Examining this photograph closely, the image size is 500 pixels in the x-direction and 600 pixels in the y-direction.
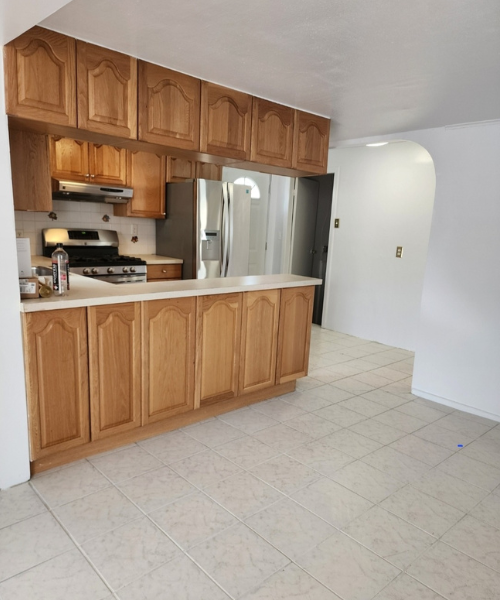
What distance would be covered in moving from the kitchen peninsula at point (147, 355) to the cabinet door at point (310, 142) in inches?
34.3

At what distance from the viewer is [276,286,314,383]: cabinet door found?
327 cm

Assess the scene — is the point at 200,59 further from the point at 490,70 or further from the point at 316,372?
the point at 316,372

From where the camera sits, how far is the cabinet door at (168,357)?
2.48m

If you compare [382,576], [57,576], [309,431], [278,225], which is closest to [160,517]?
[57,576]

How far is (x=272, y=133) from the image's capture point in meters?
2.91

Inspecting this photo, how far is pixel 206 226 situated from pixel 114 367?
2498mm

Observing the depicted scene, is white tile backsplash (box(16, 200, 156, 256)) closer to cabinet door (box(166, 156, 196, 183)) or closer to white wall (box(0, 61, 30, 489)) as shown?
cabinet door (box(166, 156, 196, 183))

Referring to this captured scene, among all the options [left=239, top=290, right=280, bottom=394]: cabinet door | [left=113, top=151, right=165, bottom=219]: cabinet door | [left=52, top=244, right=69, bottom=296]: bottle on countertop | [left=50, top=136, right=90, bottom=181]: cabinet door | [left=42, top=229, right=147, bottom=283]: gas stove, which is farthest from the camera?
[left=113, top=151, right=165, bottom=219]: cabinet door

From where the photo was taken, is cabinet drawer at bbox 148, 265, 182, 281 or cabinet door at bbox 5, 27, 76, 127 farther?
cabinet drawer at bbox 148, 265, 182, 281

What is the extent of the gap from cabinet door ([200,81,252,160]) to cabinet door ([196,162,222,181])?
2.23 metres

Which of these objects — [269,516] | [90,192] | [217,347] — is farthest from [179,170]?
[269,516]

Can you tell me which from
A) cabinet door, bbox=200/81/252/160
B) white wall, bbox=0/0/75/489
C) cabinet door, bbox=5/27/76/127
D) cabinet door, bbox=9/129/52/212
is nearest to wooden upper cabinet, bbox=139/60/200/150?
cabinet door, bbox=200/81/252/160

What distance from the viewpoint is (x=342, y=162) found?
5223 mm

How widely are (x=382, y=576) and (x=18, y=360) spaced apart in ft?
5.91
